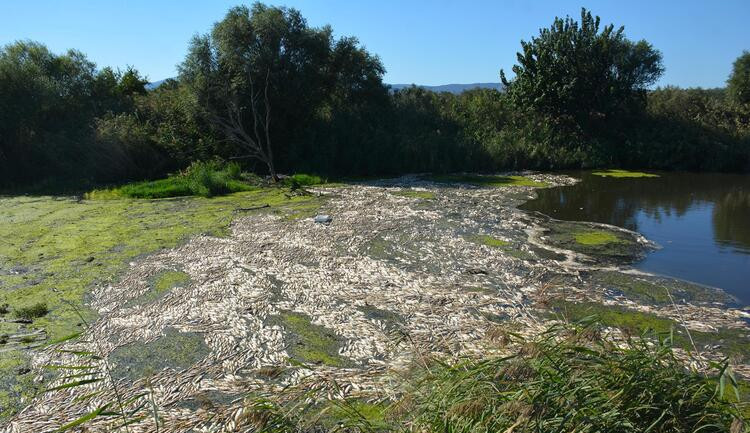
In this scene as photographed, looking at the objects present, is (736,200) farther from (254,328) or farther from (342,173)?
(254,328)

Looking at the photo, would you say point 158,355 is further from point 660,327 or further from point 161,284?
point 660,327

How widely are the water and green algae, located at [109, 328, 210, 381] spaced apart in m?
7.42

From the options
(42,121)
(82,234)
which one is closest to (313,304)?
(82,234)

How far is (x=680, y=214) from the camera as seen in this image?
48.0 ft

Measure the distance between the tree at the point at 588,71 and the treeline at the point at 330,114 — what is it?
61mm

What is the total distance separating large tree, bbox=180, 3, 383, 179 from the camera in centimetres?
2103

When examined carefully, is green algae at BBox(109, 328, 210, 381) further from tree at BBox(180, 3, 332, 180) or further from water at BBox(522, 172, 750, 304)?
tree at BBox(180, 3, 332, 180)

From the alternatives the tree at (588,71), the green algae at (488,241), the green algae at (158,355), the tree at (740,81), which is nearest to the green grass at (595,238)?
the green algae at (488,241)

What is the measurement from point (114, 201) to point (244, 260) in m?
9.13

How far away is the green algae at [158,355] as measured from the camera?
584 cm

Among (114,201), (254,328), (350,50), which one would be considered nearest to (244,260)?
(254,328)

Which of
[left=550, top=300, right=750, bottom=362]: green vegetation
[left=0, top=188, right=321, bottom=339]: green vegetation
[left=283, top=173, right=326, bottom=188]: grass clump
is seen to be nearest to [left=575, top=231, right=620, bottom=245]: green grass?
[left=550, top=300, right=750, bottom=362]: green vegetation

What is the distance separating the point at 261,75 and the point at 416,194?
887 cm

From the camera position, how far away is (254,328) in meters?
6.86
